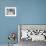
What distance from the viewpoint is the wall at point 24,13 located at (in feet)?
11.2

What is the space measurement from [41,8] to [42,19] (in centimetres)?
31

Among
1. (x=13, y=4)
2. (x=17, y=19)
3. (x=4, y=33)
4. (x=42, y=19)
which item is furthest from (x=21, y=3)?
(x=4, y=33)

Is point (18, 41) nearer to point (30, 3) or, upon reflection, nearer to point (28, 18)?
point (28, 18)

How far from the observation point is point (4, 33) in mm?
3438

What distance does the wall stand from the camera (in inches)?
134

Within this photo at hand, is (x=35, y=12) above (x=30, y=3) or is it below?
below

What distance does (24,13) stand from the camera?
3424mm

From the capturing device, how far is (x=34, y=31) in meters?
3.26

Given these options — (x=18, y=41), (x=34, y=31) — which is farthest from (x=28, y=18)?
(x=18, y=41)

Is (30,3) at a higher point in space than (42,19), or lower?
higher

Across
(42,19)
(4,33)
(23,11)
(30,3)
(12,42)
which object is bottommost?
(12,42)

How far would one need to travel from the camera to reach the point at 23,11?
342 cm

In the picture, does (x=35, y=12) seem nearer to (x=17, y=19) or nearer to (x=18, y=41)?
(x=17, y=19)

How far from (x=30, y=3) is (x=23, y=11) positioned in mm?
300
